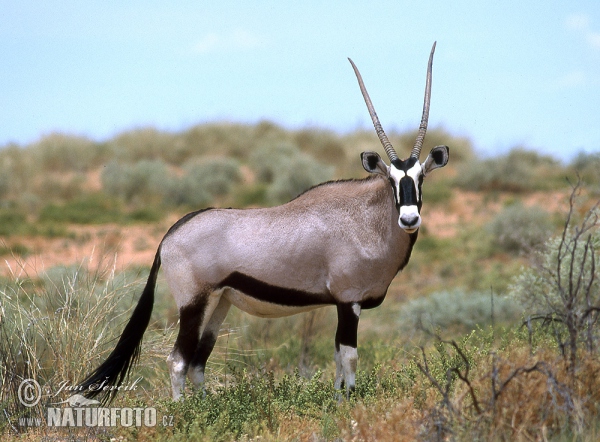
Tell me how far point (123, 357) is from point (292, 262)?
1679mm

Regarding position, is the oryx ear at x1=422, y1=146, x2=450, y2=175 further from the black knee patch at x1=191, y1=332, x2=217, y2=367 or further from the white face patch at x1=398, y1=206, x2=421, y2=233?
the black knee patch at x1=191, y1=332, x2=217, y2=367

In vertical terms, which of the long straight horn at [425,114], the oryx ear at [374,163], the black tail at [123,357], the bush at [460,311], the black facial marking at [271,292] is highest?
the long straight horn at [425,114]

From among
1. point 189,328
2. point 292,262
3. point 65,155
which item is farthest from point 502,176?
point 189,328

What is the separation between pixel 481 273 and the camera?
16.7 metres

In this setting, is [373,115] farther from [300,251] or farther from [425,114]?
[300,251]

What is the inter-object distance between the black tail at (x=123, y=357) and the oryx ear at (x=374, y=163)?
6.26 ft

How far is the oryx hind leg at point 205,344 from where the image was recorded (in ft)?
19.6

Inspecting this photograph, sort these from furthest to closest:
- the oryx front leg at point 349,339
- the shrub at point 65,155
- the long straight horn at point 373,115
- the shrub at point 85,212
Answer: the shrub at point 65,155, the shrub at point 85,212, the long straight horn at point 373,115, the oryx front leg at point 349,339

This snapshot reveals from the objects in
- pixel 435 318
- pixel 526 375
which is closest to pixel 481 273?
pixel 435 318

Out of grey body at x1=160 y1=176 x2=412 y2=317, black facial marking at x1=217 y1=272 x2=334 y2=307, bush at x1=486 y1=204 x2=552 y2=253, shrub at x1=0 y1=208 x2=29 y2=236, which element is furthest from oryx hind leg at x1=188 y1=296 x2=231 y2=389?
shrub at x1=0 y1=208 x2=29 y2=236

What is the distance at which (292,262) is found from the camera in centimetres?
570

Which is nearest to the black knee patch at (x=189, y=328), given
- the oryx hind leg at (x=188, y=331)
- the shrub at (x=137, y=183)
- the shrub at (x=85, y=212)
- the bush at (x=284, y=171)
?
the oryx hind leg at (x=188, y=331)

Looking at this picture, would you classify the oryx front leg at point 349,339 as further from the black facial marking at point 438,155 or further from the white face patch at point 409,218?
the black facial marking at point 438,155

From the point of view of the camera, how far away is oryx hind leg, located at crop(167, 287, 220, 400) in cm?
575
